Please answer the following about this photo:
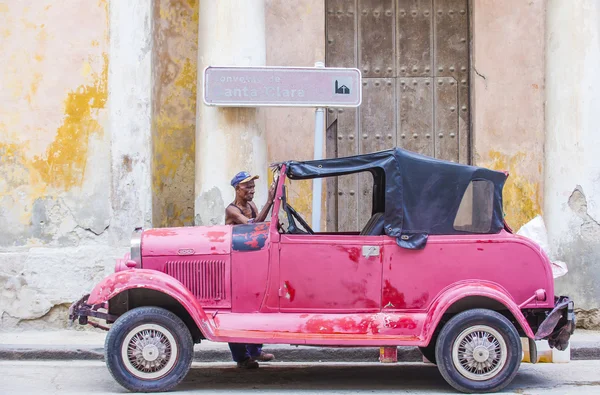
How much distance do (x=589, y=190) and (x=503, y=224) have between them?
3.41 meters

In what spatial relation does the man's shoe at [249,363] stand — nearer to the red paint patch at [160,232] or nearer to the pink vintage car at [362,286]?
the pink vintage car at [362,286]

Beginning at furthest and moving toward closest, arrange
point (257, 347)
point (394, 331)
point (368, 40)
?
point (368, 40)
point (257, 347)
point (394, 331)

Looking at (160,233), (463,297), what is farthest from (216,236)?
(463,297)

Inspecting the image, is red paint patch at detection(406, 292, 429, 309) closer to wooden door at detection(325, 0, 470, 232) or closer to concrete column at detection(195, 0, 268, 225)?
concrete column at detection(195, 0, 268, 225)

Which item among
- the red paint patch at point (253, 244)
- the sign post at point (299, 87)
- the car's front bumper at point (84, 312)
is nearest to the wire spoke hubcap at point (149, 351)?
the car's front bumper at point (84, 312)

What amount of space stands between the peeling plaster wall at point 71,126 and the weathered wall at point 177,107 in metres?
0.78

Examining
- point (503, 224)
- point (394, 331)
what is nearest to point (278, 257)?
point (394, 331)

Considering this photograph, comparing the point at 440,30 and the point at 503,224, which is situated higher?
the point at 440,30

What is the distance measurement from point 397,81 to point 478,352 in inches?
208

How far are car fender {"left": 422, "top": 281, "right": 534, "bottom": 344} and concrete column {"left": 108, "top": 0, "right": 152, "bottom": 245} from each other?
14.0 ft

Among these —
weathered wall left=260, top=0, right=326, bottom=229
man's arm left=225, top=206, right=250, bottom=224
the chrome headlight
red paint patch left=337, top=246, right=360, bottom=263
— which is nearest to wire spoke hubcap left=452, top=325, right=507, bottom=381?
red paint patch left=337, top=246, right=360, bottom=263

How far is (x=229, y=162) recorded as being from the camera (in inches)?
420

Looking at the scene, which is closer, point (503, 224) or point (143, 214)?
point (503, 224)

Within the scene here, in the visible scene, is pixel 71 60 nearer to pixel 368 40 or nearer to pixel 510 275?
pixel 368 40
